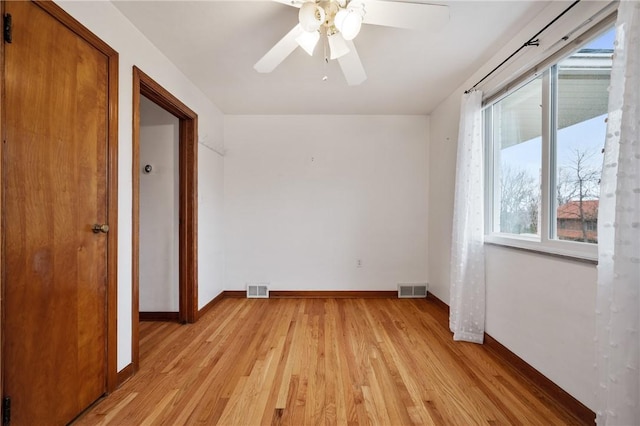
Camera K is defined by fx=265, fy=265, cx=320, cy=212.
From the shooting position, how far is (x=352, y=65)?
1748 mm

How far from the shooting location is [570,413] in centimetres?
145

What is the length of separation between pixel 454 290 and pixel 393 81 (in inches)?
79.9

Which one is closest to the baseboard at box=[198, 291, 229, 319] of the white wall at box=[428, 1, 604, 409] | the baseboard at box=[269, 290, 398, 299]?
the baseboard at box=[269, 290, 398, 299]

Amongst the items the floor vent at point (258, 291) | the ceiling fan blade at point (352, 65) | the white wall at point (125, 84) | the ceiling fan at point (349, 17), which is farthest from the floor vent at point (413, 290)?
the ceiling fan at point (349, 17)

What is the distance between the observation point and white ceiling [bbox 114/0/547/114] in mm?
1647

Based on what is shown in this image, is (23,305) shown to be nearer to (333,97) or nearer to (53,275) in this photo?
(53,275)

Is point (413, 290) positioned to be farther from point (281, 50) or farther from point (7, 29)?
point (7, 29)

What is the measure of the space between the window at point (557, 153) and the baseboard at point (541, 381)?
31.4 inches

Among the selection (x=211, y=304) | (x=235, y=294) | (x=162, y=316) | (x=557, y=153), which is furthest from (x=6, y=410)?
(x=557, y=153)

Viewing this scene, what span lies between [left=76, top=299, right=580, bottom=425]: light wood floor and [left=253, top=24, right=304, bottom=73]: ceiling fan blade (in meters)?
2.07

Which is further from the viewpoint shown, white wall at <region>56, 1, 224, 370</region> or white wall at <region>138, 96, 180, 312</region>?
white wall at <region>138, 96, 180, 312</region>

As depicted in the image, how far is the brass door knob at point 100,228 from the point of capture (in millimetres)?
1501

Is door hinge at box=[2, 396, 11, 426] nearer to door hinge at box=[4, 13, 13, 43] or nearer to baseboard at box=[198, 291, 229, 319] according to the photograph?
door hinge at box=[4, 13, 13, 43]

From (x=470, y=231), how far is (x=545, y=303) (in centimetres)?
73
